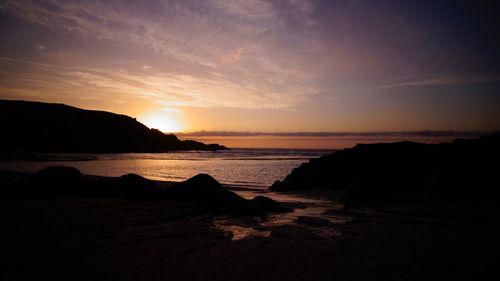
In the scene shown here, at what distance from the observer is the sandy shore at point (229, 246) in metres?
3.61

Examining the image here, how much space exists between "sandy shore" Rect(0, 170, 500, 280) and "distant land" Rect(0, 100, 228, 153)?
93.4m

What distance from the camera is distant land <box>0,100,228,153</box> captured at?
85.2 metres

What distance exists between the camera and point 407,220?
23.1ft

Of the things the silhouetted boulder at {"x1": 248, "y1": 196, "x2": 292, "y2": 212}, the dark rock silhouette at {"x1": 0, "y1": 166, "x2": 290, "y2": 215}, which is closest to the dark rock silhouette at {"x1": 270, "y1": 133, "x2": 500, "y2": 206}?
the silhouetted boulder at {"x1": 248, "y1": 196, "x2": 292, "y2": 212}

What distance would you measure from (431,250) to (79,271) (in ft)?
17.1

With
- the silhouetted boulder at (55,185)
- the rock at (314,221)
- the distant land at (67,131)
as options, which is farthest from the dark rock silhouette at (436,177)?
the distant land at (67,131)

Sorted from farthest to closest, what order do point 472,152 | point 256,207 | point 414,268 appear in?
point 472,152
point 256,207
point 414,268

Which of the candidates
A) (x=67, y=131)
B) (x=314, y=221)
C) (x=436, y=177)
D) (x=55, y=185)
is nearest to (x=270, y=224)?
(x=314, y=221)

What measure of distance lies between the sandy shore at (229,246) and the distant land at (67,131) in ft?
306

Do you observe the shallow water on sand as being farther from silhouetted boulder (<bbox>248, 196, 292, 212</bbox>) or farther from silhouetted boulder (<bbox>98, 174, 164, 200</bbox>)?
silhouetted boulder (<bbox>98, 174, 164, 200</bbox>)

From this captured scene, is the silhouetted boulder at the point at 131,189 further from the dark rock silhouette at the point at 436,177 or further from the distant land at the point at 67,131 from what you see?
the distant land at the point at 67,131

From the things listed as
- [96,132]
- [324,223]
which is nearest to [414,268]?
[324,223]

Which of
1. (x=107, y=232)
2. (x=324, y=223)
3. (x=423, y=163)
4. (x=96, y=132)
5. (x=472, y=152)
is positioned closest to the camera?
(x=107, y=232)

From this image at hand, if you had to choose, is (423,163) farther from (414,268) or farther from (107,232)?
(107,232)
